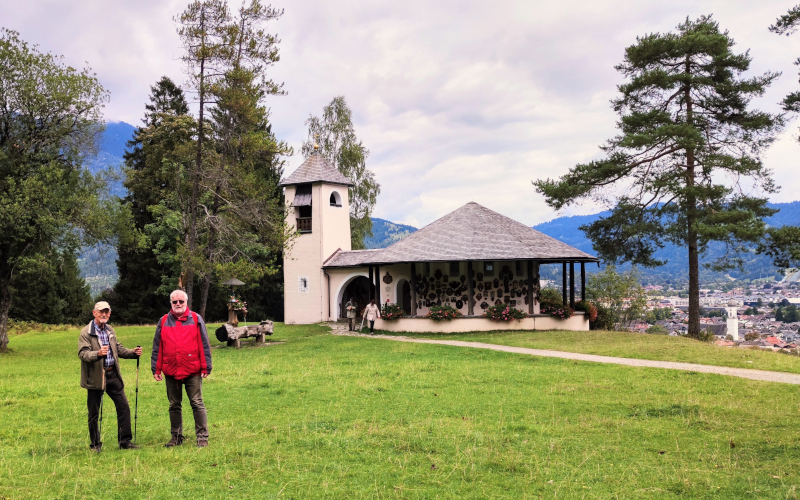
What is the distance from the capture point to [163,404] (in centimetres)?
1042

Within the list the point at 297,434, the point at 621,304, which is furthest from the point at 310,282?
the point at 297,434

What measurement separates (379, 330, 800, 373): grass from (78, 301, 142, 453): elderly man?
12.9 m

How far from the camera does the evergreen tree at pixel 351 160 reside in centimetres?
4047

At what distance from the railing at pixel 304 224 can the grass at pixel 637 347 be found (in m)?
10.0

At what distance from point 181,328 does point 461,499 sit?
3.84m

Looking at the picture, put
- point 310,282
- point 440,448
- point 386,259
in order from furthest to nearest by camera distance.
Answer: point 310,282, point 386,259, point 440,448

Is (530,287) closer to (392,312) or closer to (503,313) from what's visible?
(503,313)

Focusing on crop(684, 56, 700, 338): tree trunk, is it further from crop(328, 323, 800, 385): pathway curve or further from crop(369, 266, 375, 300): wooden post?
crop(369, 266, 375, 300): wooden post

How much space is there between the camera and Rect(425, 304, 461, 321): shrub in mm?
25250

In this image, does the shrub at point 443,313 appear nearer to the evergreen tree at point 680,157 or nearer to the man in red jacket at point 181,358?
the evergreen tree at point 680,157

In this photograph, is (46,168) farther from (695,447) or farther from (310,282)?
(695,447)

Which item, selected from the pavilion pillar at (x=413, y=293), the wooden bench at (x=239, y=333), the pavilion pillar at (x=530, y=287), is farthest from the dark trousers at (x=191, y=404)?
the pavilion pillar at (x=530, y=287)

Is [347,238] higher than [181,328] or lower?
higher

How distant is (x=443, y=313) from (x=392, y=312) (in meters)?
2.30
